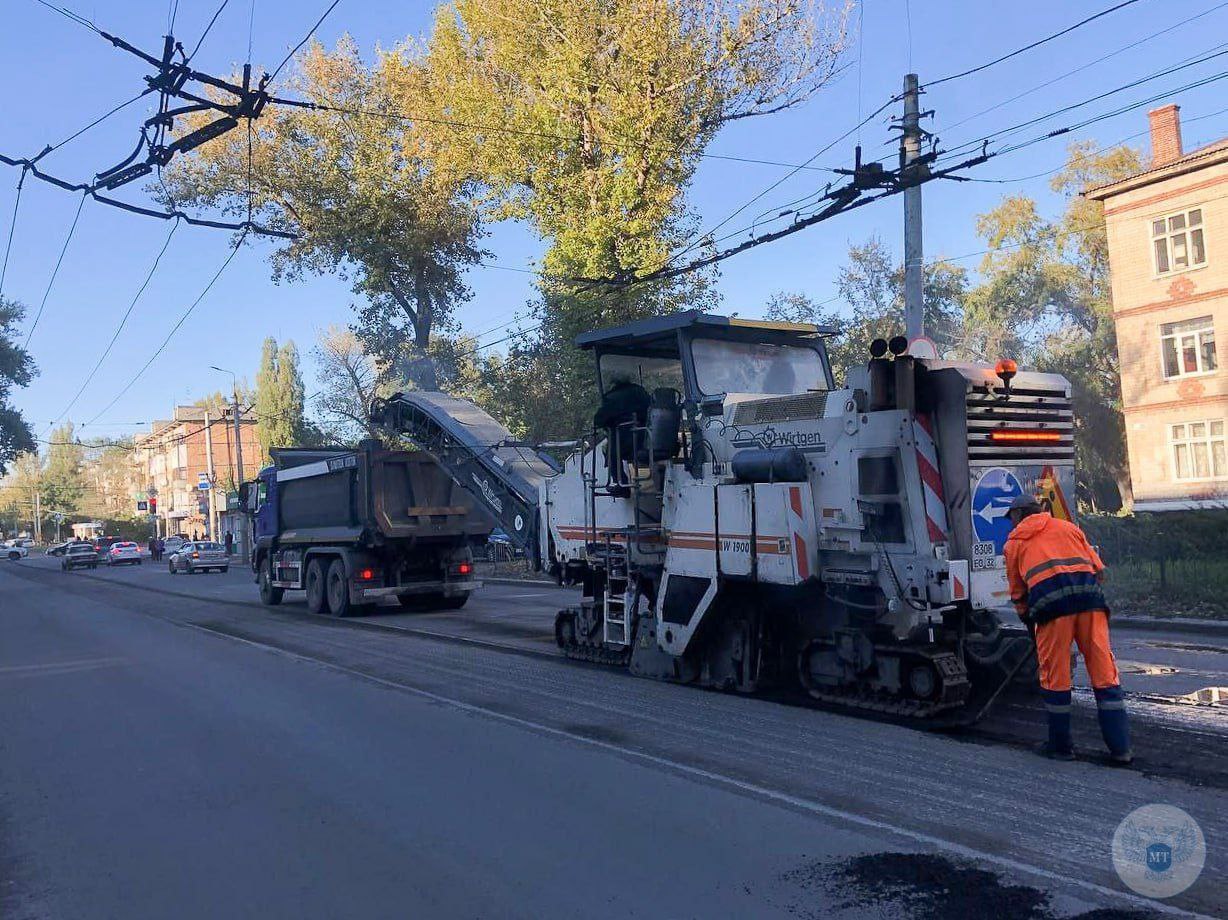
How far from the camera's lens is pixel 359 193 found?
30.5 m

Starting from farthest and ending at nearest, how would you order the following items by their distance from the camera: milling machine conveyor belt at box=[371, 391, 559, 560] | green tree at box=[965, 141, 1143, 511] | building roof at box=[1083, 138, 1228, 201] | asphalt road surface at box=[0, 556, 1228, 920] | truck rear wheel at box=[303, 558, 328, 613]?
green tree at box=[965, 141, 1143, 511] < building roof at box=[1083, 138, 1228, 201] < truck rear wheel at box=[303, 558, 328, 613] < milling machine conveyor belt at box=[371, 391, 559, 560] < asphalt road surface at box=[0, 556, 1228, 920]

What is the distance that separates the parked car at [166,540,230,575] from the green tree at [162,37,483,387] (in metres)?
14.2

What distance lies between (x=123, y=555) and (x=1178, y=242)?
177ft

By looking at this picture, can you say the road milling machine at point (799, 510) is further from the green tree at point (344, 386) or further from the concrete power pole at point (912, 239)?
the green tree at point (344, 386)

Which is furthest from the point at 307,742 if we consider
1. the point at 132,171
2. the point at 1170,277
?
the point at 1170,277

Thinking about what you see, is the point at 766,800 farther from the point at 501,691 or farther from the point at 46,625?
the point at 46,625

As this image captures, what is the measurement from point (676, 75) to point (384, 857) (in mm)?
21758

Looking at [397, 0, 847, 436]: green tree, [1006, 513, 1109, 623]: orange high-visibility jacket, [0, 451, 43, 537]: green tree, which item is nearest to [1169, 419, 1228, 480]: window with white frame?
[397, 0, 847, 436]: green tree

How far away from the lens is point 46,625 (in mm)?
18594

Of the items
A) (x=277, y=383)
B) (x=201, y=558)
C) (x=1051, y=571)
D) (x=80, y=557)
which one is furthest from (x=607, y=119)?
(x=277, y=383)

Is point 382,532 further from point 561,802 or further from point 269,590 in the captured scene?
point 561,802

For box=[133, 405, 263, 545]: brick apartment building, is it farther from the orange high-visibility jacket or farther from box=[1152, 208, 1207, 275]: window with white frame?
the orange high-visibility jacket

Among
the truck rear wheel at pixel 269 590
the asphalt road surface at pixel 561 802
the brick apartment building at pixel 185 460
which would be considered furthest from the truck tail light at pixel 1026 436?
the brick apartment building at pixel 185 460

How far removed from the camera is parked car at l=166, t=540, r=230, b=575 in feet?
137
